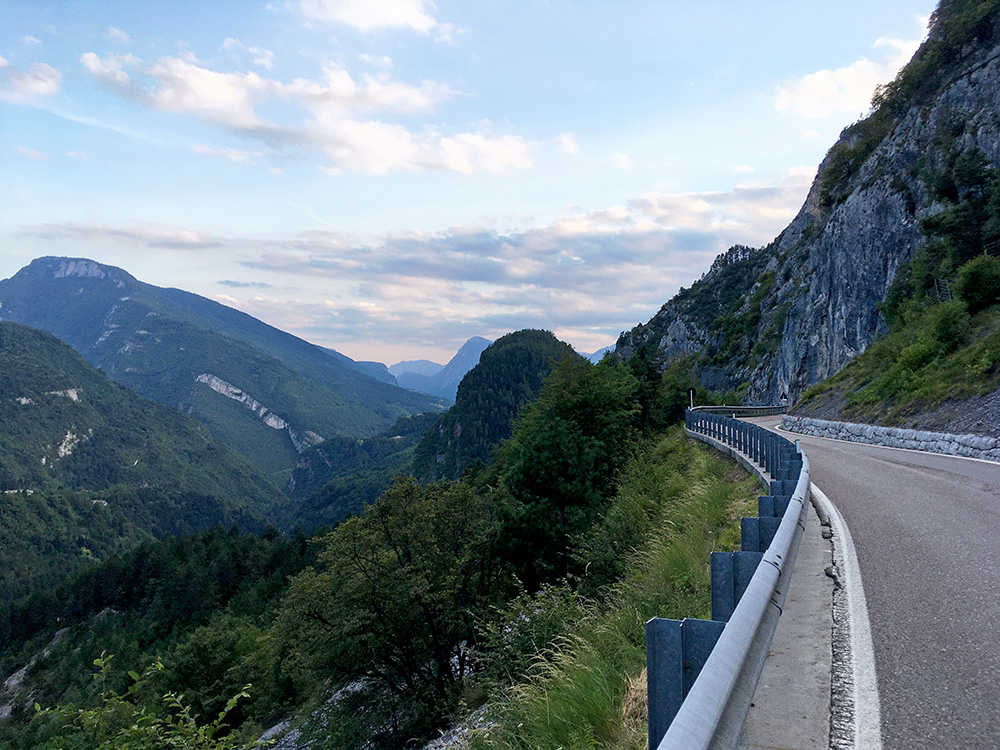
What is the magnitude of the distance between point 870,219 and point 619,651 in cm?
5266

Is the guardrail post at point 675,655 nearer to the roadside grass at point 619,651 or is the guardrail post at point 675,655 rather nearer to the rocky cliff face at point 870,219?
the roadside grass at point 619,651

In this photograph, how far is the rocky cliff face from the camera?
3972 centimetres

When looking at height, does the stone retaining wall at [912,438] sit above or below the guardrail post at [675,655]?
above

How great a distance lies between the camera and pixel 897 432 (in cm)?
1812

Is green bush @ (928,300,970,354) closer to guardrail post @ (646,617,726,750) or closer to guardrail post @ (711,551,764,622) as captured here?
guardrail post @ (711,551,764,622)

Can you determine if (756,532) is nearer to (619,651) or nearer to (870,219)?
(619,651)

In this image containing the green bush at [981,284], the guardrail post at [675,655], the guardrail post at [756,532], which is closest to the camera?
the guardrail post at [675,655]

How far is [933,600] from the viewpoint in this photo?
4680 mm

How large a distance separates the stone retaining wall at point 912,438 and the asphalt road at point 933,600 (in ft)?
9.60

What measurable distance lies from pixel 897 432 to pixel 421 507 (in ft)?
55.2

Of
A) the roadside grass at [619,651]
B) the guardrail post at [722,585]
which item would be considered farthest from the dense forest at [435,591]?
the guardrail post at [722,585]

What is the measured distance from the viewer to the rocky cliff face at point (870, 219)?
130ft

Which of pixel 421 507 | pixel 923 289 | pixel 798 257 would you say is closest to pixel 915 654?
pixel 421 507

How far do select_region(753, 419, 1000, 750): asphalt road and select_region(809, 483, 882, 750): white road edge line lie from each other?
46 mm
